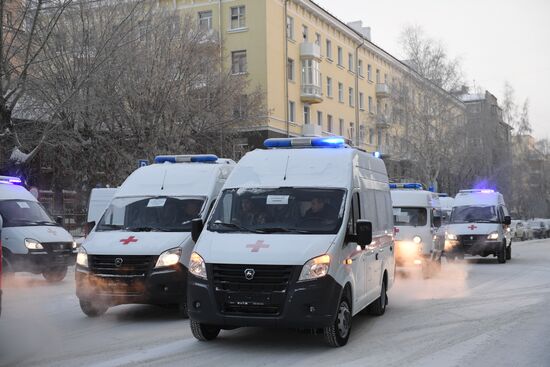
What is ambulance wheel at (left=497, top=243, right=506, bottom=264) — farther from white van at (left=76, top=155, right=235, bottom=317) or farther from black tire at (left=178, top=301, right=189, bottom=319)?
black tire at (left=178, top=301, right=189, bottom=319)

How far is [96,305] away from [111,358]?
2.76 m

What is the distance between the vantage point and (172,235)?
9422mm

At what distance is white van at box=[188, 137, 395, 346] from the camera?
701cm

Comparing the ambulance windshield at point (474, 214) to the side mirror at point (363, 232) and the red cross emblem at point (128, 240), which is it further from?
the red cross emblem at point (128, 240)

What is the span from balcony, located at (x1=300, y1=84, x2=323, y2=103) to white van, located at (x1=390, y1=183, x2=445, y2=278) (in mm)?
29838

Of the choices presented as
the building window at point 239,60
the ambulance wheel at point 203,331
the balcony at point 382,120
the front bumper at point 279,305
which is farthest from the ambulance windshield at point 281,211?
the balcony at point 382,120

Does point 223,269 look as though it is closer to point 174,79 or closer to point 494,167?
point 174,79

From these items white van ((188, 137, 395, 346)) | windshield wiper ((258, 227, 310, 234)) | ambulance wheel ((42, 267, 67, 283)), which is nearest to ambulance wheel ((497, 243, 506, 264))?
white van ((188, 137, 395, 346))

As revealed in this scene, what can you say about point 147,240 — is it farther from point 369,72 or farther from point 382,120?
point 369,72

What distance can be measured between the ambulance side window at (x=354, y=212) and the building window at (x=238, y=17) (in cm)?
3628

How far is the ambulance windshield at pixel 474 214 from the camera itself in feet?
71.5

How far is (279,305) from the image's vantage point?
7004 mm

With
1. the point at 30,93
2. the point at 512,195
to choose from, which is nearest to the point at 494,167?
the point at 512,195

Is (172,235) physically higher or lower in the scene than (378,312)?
higher
